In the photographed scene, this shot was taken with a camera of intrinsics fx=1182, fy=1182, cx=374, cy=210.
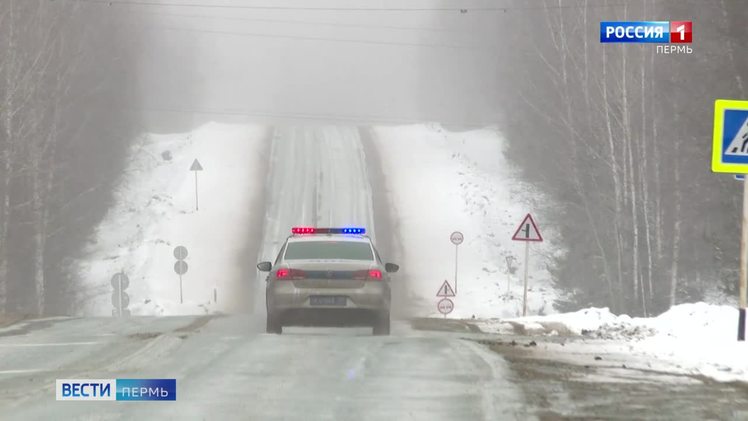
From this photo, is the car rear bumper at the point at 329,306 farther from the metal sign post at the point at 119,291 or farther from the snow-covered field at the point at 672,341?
the metal sign post at the point at 119,291

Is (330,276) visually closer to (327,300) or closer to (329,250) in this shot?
(327,300)

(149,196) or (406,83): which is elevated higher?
(406,83)

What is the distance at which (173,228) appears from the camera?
50.8 metres

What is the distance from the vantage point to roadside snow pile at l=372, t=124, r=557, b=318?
4334cm

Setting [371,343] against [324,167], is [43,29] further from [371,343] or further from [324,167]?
[371,343]

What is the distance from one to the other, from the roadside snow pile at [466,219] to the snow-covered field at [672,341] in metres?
20.5

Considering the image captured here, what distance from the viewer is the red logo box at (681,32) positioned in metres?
34.1

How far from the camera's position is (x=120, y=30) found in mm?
57344

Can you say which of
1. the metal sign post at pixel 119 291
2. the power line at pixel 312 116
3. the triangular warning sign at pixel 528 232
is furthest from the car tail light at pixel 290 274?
the power line at pixel 312 116

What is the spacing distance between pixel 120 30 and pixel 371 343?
4511cm

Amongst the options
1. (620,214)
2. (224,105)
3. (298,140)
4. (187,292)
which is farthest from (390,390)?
(224,105)

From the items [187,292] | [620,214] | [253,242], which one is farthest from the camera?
[253,242]

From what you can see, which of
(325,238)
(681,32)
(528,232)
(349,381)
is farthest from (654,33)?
(349,381)

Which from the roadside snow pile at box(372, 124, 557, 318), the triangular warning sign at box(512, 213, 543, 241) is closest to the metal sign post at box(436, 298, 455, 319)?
the roadside snow pile at box(372, 124, 557, 318)
